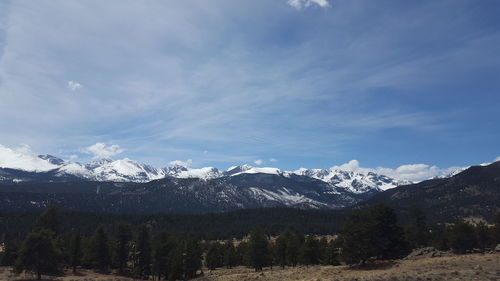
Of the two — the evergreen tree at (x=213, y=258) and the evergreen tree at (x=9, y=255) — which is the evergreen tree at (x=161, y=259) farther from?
the evergreen tree at (x=9, y=255)

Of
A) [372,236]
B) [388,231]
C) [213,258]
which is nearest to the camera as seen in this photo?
[372,236]

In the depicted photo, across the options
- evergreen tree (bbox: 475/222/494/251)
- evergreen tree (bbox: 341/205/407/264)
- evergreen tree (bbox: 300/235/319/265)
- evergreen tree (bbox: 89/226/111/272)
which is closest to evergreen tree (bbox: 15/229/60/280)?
evergreen tree (bbox: 89/226/111/272)

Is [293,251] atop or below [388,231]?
below

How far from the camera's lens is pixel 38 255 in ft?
250

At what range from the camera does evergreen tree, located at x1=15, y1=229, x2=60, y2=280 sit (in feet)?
245

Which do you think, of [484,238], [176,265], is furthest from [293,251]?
[484,238]

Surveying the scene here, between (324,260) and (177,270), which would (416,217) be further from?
(177,270)

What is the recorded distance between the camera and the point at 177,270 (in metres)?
90.9

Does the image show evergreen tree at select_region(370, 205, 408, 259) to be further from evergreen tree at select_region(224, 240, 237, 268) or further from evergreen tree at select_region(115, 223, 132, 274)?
evergreen tree at select_region(115, 223, 132, 274)

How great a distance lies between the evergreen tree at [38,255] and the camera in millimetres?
74750

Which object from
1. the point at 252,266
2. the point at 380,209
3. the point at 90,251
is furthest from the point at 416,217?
the point at 90,251

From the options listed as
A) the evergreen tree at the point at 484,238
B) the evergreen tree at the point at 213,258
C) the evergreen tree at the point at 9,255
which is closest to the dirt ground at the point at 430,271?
the evergreen tree at the point at 484,238

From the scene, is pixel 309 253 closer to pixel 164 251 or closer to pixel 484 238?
pixel 164 251

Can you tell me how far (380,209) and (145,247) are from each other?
217 ft
